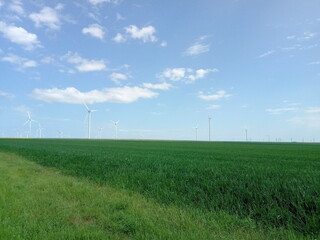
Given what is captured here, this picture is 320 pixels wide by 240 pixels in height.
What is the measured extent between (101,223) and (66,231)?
113 cm

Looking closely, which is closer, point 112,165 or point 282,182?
point 282,182

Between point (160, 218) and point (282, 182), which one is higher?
point (282, 182)

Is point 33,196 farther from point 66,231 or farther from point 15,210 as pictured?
point 66,231

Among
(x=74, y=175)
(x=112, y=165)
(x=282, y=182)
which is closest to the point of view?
(x=282, y=182)

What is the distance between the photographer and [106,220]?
8555 mm

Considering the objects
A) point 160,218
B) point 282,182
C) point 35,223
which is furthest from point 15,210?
point 282,182

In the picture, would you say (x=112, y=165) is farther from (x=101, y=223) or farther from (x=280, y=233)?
(x=280, y=233)

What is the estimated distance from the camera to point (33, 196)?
1141 centimetres

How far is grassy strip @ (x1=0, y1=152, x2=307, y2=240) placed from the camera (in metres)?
7.30

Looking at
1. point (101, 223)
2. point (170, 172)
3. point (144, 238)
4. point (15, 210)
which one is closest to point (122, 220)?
point (101, 223)

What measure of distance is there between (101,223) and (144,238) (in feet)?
5.80

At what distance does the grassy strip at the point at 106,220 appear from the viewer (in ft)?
24.0

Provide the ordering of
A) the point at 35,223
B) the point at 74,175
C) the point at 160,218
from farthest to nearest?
1. the point at 74,175
2. the point at 160,218
3. the point at 35,223

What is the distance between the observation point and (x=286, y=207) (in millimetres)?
8906
